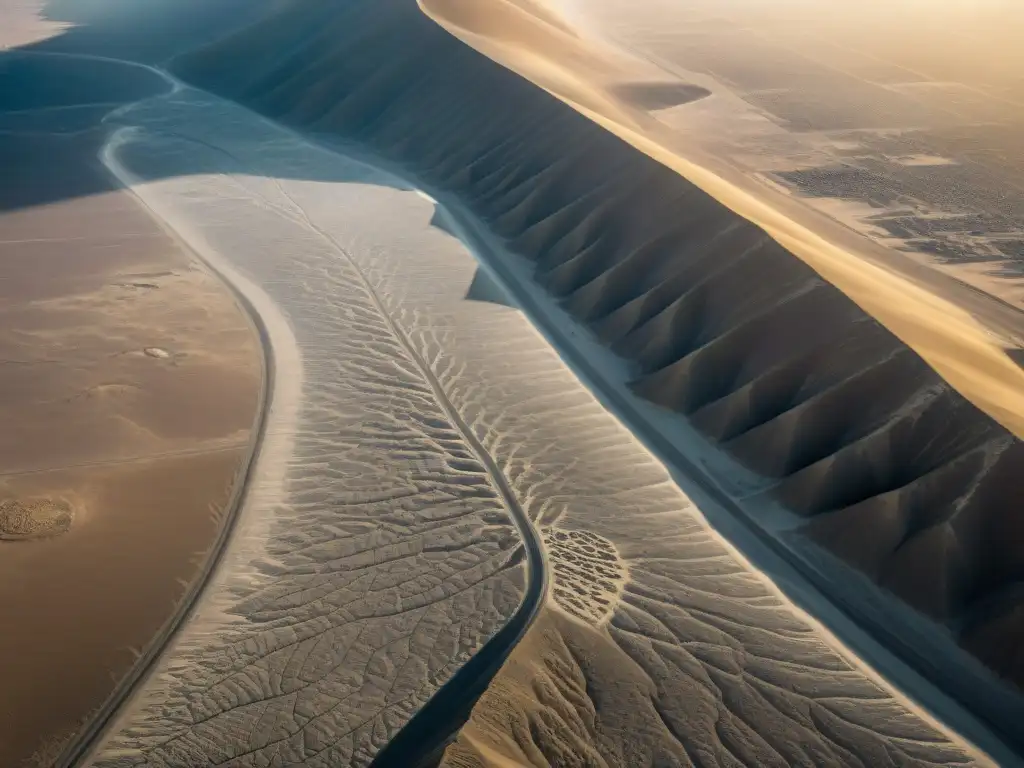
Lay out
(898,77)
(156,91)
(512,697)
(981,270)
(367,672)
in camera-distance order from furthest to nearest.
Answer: (898,77) < (156,91) < (981,270) < (367,672) < (512,697)

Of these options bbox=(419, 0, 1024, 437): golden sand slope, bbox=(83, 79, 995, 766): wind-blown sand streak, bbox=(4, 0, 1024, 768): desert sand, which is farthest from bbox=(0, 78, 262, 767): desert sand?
bbox=(419, 0, 1024, 437): golden sand slope

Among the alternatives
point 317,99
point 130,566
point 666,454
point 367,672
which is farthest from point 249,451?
point 317,99

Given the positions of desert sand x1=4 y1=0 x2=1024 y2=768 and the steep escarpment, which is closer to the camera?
desert sand x1=4 y1=0 x2=1024 y2=768

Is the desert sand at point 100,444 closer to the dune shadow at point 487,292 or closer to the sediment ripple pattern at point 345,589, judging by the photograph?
the sediment ripple pattern at point 345,589

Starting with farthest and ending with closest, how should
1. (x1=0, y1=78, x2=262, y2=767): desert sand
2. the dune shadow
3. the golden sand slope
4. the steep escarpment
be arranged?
1. the dune shadow
2. the golden sand slope
3. the steep escarpment
4. (x1=0, y1=78, x2=262, y2=767): desert sand

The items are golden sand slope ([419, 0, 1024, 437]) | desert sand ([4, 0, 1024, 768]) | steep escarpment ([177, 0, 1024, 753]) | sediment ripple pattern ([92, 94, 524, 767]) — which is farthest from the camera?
golden sand slope ([419, 0, 1024, 437])

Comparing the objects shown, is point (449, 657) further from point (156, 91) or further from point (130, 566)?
point (156, 91)

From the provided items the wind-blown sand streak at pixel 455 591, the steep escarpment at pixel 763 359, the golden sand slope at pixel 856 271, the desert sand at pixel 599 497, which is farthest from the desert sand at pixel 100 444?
the golden sand slope at pixel 856 271

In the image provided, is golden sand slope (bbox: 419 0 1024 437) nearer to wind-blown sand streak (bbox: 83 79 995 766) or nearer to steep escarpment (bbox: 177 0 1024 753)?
steep escarpment (bbox: 177 0 1024 753)
